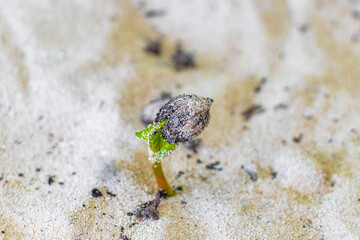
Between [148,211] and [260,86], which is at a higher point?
[260,86]

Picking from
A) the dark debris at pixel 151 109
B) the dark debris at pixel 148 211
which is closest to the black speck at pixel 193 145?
the dark debris at pixel 151 109

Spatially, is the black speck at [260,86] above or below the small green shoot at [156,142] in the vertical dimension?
above

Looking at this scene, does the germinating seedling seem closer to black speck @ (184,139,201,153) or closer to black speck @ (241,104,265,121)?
black speck @ (184,139,201,153)

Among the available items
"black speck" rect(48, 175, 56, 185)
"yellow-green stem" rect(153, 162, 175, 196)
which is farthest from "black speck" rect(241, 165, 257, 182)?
"black speck" rect(48, 175, 56, 185)

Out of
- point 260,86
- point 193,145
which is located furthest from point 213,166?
point 260,86

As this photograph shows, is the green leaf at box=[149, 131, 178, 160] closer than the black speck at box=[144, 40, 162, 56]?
Yes

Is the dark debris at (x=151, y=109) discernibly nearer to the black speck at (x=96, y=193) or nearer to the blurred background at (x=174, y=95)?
the blurred background at (x=174, y=95)

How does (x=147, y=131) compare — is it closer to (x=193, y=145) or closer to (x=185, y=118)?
(x=185, y=118)
